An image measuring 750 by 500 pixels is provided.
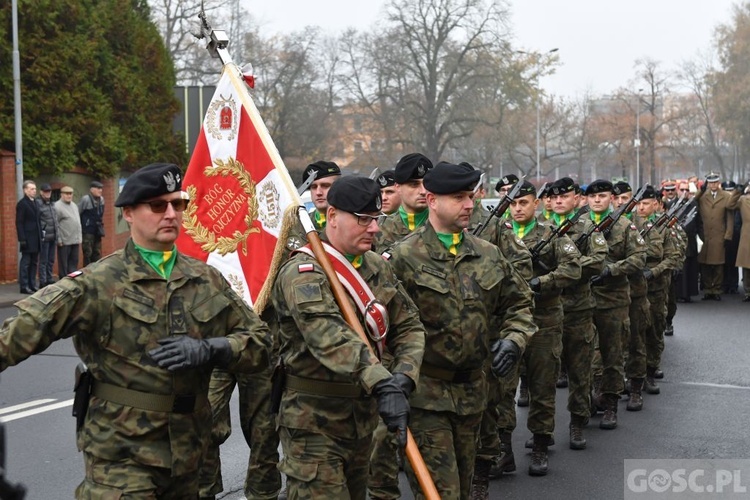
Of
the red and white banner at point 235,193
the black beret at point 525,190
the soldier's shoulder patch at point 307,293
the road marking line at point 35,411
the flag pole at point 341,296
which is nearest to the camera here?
the flag pole at point 341,296

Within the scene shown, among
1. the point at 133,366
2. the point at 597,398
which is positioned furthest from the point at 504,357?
the point at 597,398

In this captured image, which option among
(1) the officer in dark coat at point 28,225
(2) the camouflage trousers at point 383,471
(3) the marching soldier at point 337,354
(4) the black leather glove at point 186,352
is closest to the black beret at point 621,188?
(2) the camouflage trousers at point 383,471

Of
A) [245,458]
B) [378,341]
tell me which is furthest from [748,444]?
[378,341]

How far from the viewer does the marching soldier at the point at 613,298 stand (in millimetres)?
9016

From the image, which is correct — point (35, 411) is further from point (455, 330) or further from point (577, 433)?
point (455, 330)

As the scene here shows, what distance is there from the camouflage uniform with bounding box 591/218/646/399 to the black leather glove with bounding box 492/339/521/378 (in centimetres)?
409

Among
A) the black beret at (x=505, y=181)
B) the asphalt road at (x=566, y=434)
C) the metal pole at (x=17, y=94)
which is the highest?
the metal pole at (x=17, y=94)

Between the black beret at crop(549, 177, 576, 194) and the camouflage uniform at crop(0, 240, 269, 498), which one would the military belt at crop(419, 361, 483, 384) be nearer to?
the camouflage uniform at crop(0, 240, 269, 498)

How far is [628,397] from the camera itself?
33.5ft

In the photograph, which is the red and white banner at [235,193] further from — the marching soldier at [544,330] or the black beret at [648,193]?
the black beret at [648,193]

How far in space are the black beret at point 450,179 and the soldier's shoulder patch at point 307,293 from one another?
4.07 feet

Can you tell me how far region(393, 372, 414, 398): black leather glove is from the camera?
14.4 ft

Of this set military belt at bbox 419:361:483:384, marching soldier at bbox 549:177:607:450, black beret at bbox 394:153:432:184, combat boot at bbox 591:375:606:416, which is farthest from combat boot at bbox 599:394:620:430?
military belt at bbox 419:361:483:384

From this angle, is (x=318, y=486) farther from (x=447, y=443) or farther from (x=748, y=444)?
(x=748, y=444)
